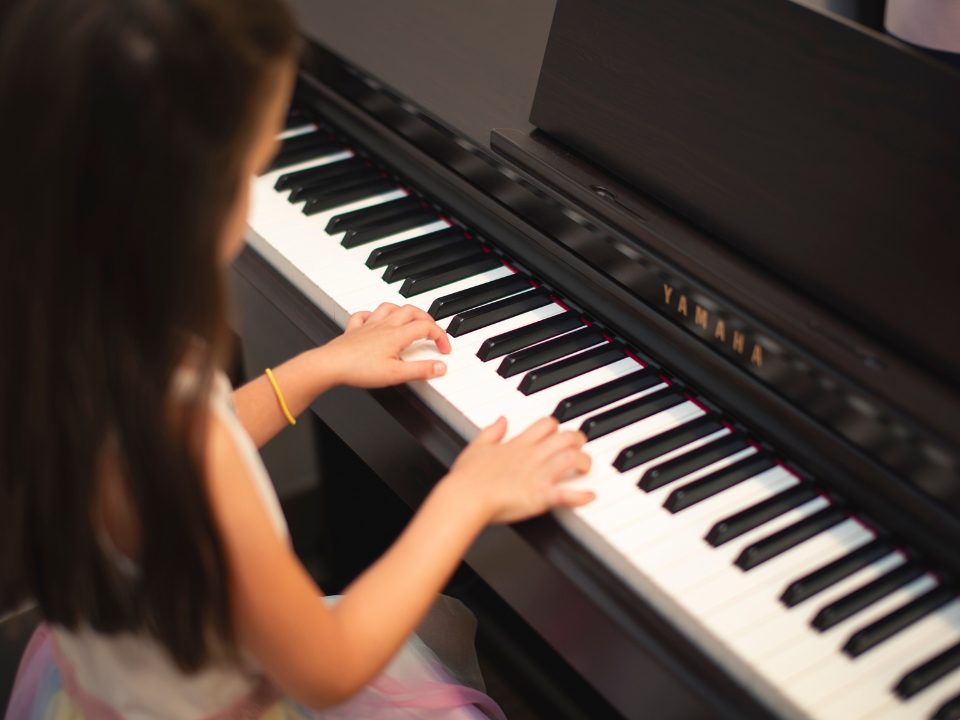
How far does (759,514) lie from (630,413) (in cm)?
23

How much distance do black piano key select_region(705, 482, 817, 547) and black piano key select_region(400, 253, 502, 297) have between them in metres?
0.65

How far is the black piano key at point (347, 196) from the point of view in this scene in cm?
170

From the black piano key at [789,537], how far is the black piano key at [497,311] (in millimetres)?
560

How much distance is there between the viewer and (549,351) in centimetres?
Answer: 138

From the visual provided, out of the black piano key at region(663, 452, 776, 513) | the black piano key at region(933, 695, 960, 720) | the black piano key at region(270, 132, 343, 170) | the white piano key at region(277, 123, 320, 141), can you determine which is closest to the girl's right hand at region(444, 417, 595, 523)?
the black piano key at region(663, 452, 776, 513)

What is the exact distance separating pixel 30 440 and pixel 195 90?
383mm

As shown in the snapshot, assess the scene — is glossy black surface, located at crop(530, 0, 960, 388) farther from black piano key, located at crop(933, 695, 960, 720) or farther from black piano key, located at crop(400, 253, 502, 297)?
black piano key, located at crop(933, 695, 960, 720)

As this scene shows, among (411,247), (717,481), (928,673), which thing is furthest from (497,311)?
(928,673)

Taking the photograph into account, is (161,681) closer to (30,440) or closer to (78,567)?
(78,567)

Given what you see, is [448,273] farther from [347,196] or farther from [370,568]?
[370,568]

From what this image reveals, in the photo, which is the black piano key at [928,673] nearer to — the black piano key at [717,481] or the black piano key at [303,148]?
the black piano key at [717,481]

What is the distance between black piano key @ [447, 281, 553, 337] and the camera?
1.44 meters

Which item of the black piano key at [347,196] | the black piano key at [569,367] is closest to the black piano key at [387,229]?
the black piano key at [347,196]

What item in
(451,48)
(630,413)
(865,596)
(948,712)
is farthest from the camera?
(451,48)
